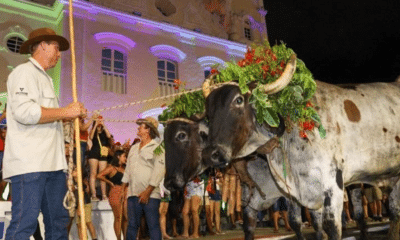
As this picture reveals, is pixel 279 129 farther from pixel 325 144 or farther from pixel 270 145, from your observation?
pixel 325 144

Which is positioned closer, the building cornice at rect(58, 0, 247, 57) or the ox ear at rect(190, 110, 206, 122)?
the ox ear at rect(190, 110, 206, 122)

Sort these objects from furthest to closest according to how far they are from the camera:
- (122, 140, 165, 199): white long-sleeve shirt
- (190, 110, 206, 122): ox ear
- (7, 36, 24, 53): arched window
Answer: (7, 36, 24, 53): arched window < (122, 140, 165, 199): white long-sleeve shirt < (190, 110, 206, 122): ox ear

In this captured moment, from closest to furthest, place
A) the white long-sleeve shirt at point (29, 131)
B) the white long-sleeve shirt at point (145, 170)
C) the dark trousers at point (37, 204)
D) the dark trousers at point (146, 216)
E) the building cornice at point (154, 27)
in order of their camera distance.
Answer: the dark trousers at point (37, 204) → the white long-sleeve shirt at point (29, 131) → the dark trousers at point (146, 216) → the white long-sleeve shirt at point (145, 170) → the building cornice at point (154, 27)

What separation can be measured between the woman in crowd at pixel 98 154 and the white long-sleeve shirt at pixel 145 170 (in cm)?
251

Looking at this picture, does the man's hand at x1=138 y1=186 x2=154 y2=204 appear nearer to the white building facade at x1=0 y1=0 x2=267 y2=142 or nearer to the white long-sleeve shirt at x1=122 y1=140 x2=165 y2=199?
the white long-sleeve shirt at x1=122 y1=140 x2=165 y2=199

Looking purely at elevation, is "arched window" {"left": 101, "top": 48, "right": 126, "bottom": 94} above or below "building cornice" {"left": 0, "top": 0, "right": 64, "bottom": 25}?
below

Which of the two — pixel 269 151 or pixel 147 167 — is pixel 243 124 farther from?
pixel 147 167

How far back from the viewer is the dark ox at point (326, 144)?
149 inches

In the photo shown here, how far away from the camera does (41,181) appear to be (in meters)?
3.21

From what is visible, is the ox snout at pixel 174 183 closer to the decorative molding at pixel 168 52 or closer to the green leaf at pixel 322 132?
the green leaf at pixel 322 132

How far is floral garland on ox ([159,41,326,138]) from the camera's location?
12.8ft

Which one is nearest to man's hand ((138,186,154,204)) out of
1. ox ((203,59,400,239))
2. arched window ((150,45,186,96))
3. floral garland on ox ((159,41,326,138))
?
floral garland on ox ((159,41,326,138))

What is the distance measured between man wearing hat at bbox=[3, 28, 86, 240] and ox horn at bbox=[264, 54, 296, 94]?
1.94 m

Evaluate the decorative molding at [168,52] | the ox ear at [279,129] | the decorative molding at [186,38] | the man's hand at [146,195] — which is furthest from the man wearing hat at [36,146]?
the decorative molding at [186,38]
